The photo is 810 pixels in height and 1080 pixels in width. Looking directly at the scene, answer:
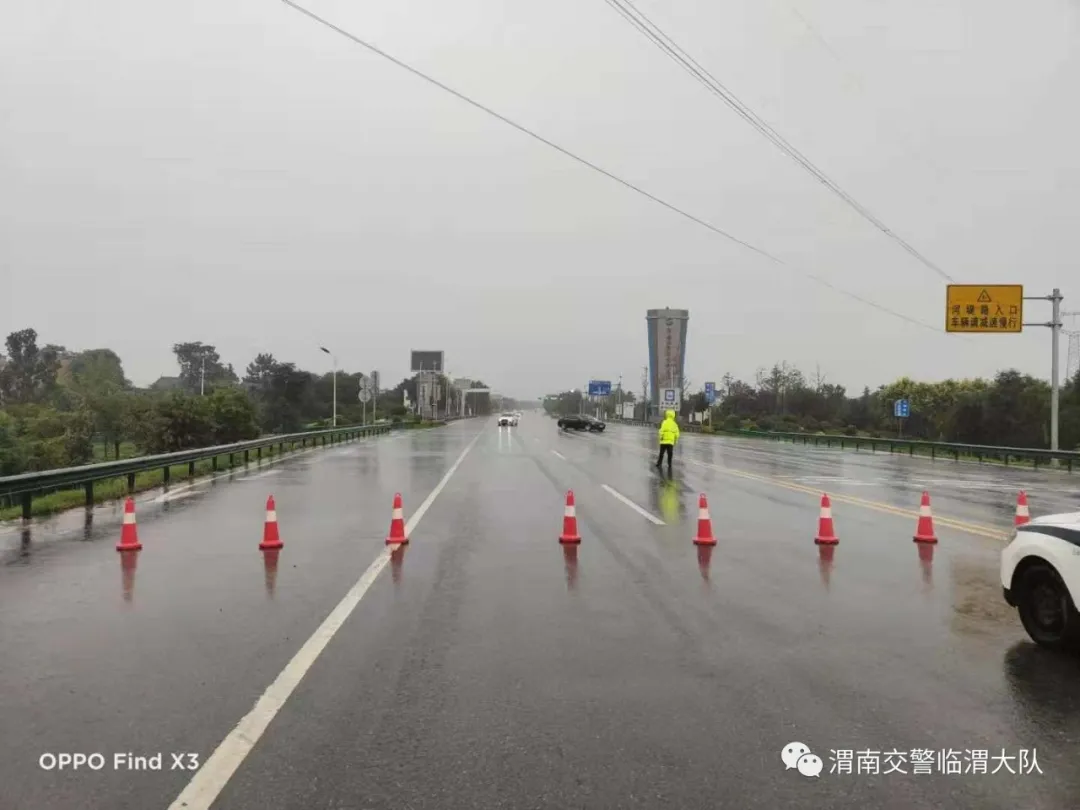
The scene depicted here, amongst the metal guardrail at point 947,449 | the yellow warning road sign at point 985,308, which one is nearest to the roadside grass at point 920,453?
the metal guardrail at point 947,449

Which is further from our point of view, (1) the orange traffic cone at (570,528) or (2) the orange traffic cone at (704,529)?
(1) the orange traffic cone at (570,528)

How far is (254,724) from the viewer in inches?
179

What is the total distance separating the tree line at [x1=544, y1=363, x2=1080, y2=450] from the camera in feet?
→ 219

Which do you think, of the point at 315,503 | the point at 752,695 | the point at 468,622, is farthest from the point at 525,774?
the point at 315,503

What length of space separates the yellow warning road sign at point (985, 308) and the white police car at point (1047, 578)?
1141 inches

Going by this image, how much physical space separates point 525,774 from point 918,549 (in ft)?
27.2

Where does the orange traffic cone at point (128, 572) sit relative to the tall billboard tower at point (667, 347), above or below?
below

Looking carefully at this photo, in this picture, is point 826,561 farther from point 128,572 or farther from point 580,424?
point 580,424

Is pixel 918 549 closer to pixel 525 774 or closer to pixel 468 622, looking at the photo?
pixel 468 622

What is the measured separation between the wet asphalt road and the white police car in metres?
0.31

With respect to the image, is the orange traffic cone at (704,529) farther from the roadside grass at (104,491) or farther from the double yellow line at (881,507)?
the roadside grass at (104,491)

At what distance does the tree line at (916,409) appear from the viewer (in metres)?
66.9

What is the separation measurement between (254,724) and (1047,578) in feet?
19.1

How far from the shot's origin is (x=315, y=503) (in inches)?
618
